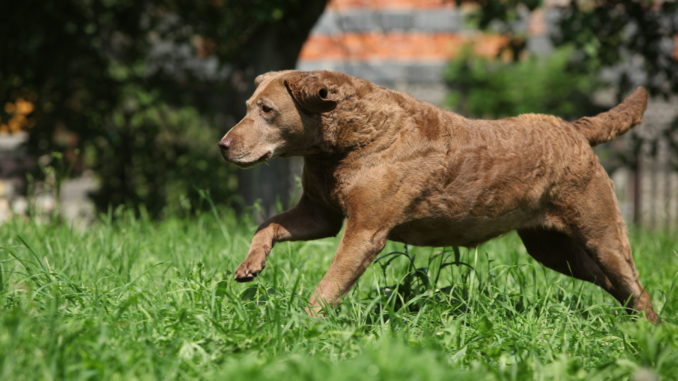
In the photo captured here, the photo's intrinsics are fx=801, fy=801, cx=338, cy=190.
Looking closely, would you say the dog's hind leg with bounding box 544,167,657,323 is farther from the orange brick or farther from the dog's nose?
the orange brick

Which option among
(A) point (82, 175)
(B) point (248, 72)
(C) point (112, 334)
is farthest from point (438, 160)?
(A) point (82, 175)

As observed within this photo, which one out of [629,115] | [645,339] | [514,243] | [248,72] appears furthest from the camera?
[248,72]

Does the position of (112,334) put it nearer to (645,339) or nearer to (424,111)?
(424,111)

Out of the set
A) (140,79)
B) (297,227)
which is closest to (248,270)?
(297,227)

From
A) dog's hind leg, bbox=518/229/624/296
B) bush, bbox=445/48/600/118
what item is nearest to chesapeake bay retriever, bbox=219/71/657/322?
dog's hind leg, bbox=518/229/624/296

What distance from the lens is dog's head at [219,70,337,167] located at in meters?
3.85

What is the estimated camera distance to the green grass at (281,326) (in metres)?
2.87

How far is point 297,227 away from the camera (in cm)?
414

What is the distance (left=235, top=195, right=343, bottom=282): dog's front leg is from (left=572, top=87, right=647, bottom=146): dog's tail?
1596 millimetres

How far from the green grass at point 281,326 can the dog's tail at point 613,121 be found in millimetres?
925

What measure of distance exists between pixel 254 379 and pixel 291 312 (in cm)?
100

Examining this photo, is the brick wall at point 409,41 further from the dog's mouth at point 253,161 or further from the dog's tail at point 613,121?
the dog's mouth at point 253,161

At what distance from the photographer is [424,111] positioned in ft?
13.6

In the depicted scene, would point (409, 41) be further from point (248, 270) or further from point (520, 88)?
point (248, 270)
